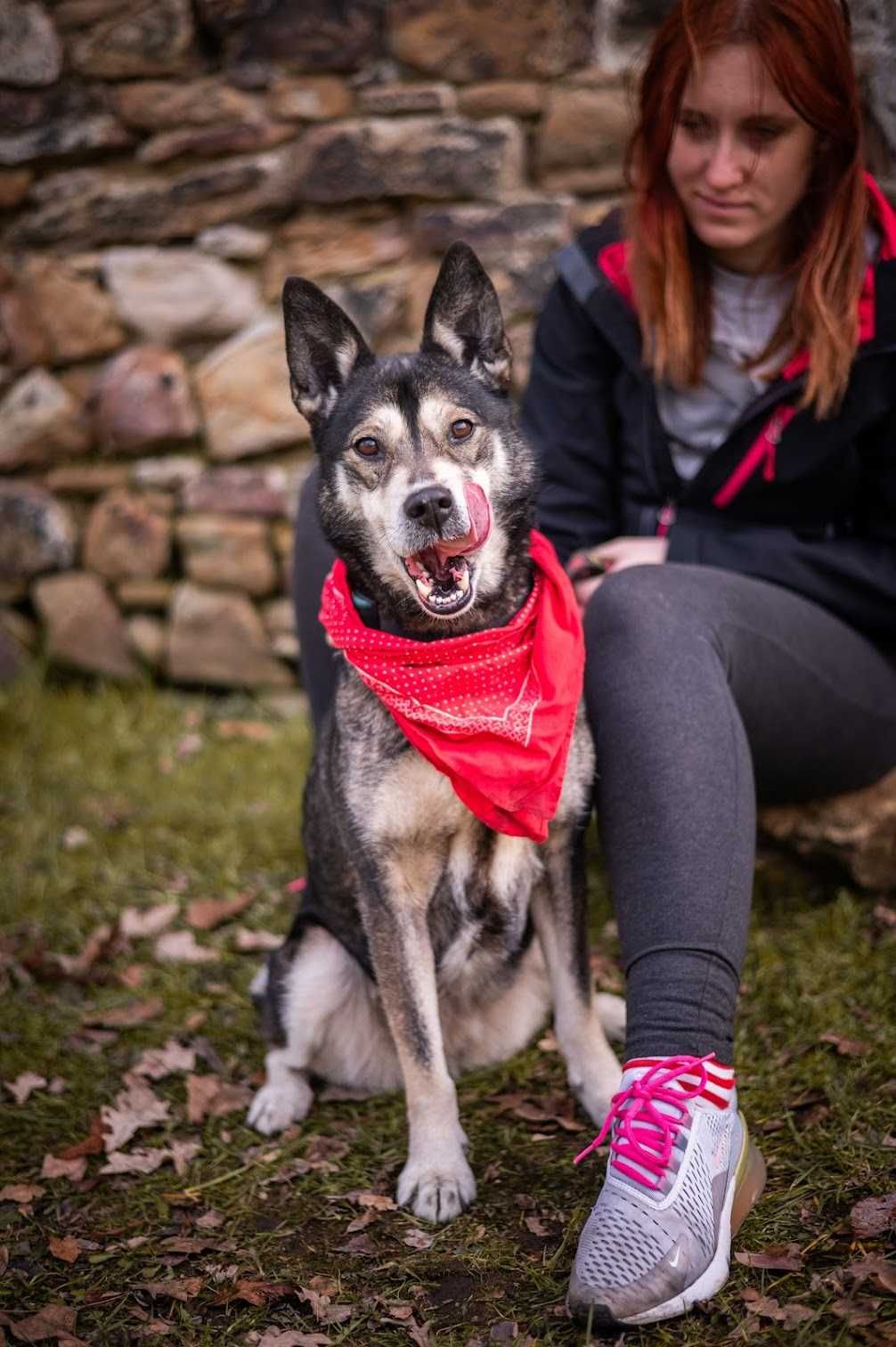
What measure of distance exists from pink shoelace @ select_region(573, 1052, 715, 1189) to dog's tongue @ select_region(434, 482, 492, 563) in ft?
3.27

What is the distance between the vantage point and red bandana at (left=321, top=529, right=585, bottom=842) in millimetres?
2160

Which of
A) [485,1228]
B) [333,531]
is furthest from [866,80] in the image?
[485,1228]

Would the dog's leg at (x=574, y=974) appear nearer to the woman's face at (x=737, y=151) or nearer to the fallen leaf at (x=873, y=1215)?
the fallen leaf at (x=873, y=1215)

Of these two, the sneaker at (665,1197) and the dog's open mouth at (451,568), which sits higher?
the dog's open mouth at (451,568)

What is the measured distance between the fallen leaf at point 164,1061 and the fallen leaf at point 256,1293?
79cm

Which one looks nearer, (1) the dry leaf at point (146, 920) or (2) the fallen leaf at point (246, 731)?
(1) the dry leaf at point (146, 920)

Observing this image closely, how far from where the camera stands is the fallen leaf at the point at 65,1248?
214 cm

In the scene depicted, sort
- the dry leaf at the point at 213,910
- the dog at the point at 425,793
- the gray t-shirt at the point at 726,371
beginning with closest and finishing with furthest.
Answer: the dog at the point at 425,793 → the gray t-shirt at the point at 726,371 → the dry leaf at the point at 213,910

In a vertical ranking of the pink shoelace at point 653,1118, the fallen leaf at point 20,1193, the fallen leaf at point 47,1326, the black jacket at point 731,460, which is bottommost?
the fallen leaf at point 20,1193

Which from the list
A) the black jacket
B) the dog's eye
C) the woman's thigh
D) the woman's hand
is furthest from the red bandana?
the black jacket

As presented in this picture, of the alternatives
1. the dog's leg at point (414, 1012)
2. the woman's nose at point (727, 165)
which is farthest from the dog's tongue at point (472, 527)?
the woman's nose at point (727, 165)

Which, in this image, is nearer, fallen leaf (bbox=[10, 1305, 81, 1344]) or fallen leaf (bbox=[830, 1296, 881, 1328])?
fallen leaf (bbox=[830, 1296, 881, 1328])

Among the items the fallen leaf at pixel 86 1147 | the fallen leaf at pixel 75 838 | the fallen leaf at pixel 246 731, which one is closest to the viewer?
the fallen leaf at pixel 86 1147

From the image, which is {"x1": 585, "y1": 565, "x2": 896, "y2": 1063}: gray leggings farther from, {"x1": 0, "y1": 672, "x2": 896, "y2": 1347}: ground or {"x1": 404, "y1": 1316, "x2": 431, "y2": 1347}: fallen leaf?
{"x1": 404, "y1": 1316, "x2": 431, "y2": 1347}: fallen leaf
